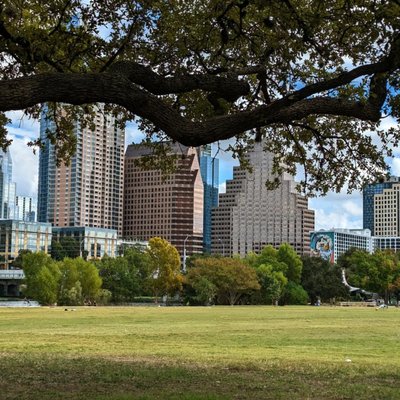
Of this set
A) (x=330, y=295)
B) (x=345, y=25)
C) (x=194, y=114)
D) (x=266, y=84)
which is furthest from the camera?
(x=330, y=295)

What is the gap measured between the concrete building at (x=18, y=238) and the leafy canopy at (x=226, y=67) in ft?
506

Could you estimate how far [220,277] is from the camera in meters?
101

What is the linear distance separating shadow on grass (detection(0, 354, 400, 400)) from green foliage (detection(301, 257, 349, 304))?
108638 millimetres

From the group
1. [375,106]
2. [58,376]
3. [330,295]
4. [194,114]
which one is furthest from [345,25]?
[330,295]

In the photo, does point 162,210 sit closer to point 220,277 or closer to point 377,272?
point 377,272

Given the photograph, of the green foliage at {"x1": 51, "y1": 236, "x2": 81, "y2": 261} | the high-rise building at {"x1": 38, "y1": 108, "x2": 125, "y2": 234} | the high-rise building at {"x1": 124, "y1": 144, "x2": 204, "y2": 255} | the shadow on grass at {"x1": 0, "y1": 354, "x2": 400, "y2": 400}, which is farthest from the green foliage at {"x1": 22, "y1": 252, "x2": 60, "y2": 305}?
the green foliage at {"x1": 51, "y1": 236, "x2": 81, "y2": 261}

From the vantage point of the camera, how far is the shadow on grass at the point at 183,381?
36.6ft

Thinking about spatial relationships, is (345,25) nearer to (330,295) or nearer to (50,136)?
(50,136)

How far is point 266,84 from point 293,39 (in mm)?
1294

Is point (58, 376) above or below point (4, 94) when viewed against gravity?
below

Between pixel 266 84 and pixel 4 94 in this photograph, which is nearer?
pixel 4 94

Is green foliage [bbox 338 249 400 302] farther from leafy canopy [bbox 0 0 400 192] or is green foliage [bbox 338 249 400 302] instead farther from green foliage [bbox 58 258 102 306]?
leafy canopy [bbox 0 0 400 192]

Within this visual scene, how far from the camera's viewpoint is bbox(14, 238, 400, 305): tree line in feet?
293

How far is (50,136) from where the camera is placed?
14.7 meters
